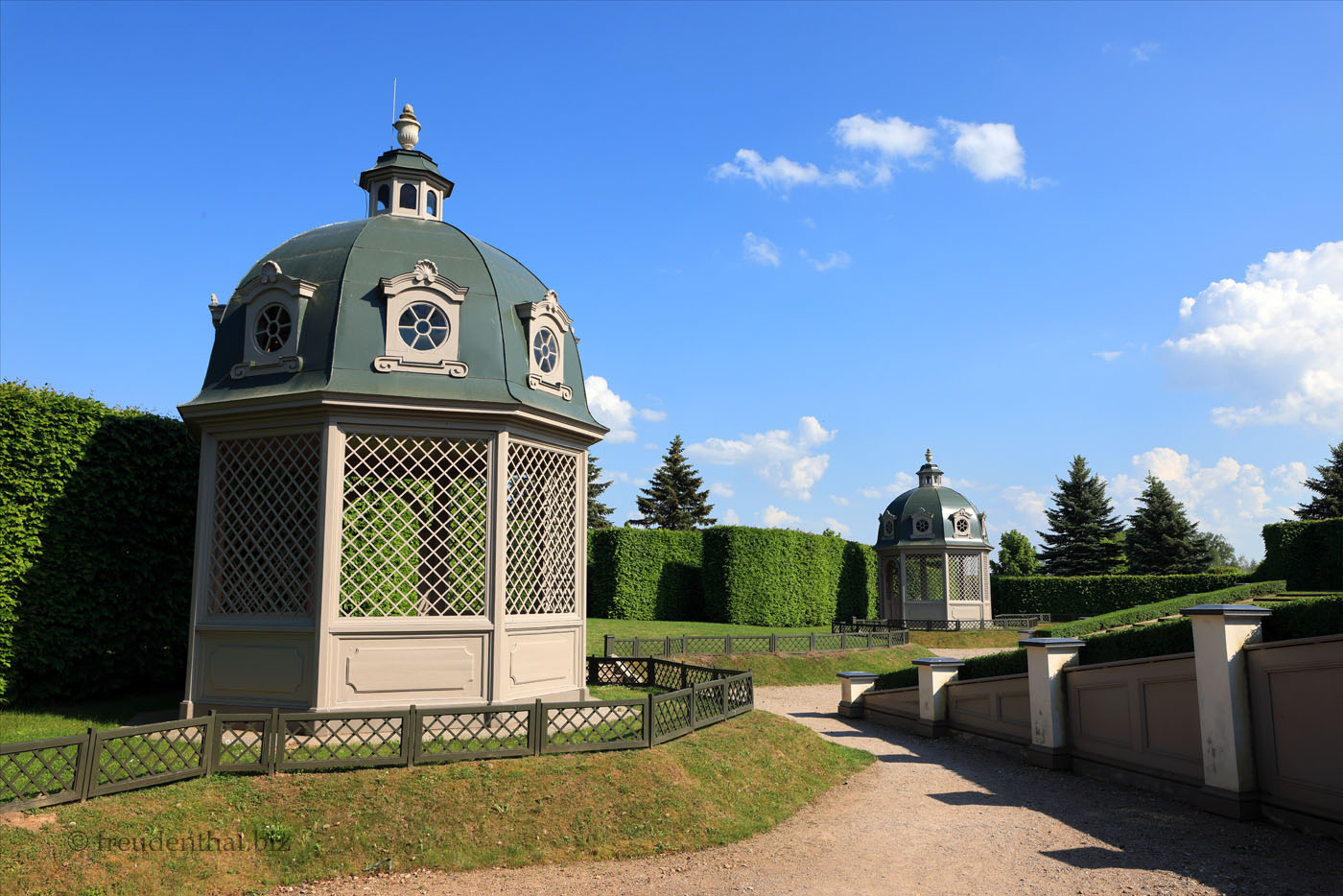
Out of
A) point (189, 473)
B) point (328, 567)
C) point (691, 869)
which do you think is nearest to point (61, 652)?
point (189, 473)

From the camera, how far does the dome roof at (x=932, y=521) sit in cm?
3994

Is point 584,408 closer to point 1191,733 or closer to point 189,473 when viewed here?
point 189,473

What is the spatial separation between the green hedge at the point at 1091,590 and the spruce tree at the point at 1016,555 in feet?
37.7

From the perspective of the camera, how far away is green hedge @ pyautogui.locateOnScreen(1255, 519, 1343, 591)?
88.3ft

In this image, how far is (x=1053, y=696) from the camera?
13.1 meters

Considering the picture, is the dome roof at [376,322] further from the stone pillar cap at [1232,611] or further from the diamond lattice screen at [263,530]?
the stone pillar cap at [1232,611]

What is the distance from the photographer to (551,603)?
43.5ft

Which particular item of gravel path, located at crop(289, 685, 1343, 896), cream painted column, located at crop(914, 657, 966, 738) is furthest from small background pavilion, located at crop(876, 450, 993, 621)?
gravel path, located at crop(289, 685, 1343, 896)

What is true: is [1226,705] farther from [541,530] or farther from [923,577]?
[923,577]

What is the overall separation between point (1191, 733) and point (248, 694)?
489 inches

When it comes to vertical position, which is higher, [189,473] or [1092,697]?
[189,473]

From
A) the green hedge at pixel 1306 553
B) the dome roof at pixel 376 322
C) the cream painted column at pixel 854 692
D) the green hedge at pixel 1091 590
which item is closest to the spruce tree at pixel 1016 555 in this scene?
the green hedge at pixel 1091 590

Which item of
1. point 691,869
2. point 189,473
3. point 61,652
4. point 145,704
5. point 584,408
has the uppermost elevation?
point 584,408

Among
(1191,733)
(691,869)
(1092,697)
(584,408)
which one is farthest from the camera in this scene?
(584,408)
